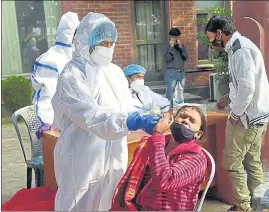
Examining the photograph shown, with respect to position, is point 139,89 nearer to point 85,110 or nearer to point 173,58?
point 85,110

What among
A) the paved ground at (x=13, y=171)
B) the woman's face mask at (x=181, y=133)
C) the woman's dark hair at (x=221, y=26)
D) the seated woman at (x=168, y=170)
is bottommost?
the paved ground at (x=13, y=171)

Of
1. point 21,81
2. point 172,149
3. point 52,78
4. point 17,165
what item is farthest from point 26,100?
point 172,149

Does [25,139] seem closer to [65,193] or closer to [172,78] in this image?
[172,78]

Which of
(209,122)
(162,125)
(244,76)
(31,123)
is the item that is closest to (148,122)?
(162,125)

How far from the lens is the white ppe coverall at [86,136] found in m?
1.84

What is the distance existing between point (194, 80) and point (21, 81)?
10.8ft

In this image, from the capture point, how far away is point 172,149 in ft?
6.13

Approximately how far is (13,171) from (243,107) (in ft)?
9.45

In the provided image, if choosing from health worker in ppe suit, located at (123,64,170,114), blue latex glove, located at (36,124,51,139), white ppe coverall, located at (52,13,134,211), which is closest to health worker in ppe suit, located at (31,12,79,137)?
blue latex glove, located at (36,124,51,139)

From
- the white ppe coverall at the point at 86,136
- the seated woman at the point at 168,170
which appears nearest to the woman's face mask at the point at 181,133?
the seated woman at the point at 168,170

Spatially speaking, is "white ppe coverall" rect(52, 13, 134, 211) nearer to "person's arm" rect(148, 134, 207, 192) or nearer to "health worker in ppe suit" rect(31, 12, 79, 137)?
"person's arm" rect(148, 134, 207, 192)

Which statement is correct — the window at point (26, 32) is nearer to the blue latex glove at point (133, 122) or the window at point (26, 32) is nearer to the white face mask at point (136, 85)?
the white face mask at point (136, 85)

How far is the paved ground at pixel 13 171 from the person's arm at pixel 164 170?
1526 millimetres

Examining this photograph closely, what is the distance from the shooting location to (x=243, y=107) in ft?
8.78
